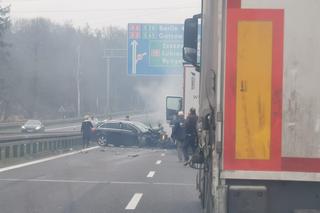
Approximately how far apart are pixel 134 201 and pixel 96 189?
228 centimetres

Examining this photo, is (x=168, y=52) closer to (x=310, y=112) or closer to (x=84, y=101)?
(x=310, y=112)

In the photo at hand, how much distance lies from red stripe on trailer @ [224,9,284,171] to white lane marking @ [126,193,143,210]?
276 inches

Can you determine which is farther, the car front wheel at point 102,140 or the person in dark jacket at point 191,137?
the car front wheel at point 102,140

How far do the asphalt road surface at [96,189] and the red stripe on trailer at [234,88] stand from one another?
660cm

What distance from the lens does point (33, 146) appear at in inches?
1107

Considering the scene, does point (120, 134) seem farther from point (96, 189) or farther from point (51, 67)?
point (51, 67)

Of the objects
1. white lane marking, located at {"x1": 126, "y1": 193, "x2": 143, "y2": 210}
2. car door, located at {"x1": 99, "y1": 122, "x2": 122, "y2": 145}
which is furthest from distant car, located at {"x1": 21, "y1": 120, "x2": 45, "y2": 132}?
white lane marking, located at {"x1": 126, "y1": 193, "x2": 143, "y2": 210}

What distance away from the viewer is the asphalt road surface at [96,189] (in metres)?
12.3

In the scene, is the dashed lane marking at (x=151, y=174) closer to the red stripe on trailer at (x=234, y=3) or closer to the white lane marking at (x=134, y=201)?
the white lane marking at (x=134, y=201)

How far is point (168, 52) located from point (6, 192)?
28777mm

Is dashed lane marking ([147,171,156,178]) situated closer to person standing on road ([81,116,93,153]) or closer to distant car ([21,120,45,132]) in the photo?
person standing on road ([81,116,93,153])

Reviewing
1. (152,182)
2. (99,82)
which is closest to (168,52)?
(152,182)

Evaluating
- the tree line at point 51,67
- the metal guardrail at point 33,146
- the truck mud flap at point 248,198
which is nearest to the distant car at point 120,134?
the metal guardrail at point 33,146

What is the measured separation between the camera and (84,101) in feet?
332
